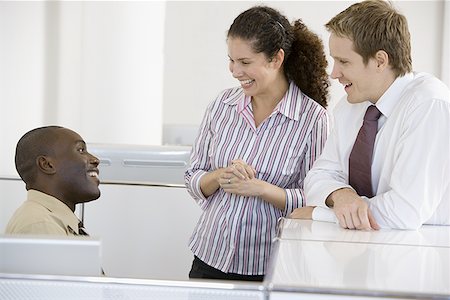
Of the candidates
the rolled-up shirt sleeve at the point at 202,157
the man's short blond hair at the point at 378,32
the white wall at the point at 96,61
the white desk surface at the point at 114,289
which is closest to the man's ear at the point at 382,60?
the man's short blond hair at the point at 378,32

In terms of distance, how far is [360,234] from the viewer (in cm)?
195

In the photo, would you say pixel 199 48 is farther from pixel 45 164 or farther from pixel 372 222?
pixel 372 222

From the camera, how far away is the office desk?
1.35m

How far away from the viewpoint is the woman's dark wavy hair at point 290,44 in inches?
97.8

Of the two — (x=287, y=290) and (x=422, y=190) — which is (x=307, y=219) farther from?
(x=287, y=290)

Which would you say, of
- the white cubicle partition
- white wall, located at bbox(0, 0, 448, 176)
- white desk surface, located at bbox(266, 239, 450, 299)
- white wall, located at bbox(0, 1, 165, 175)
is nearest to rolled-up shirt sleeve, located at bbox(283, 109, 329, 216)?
white desk surface, located at bbox(266, 239, 450, 299)

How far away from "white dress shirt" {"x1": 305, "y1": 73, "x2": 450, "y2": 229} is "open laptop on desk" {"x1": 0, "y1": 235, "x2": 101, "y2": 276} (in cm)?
82

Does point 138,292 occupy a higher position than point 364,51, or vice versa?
point 364,51

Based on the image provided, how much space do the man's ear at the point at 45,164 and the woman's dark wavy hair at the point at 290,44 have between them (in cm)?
69

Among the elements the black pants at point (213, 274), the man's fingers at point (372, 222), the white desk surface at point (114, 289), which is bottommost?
the black pants at point (213, 274)

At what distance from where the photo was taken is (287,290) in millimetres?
1345

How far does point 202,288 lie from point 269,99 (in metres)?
1.24

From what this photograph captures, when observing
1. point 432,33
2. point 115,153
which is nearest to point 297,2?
point 432,33

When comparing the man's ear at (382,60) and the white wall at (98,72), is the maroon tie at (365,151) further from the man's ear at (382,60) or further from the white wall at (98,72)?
the white wall at (98,72)
